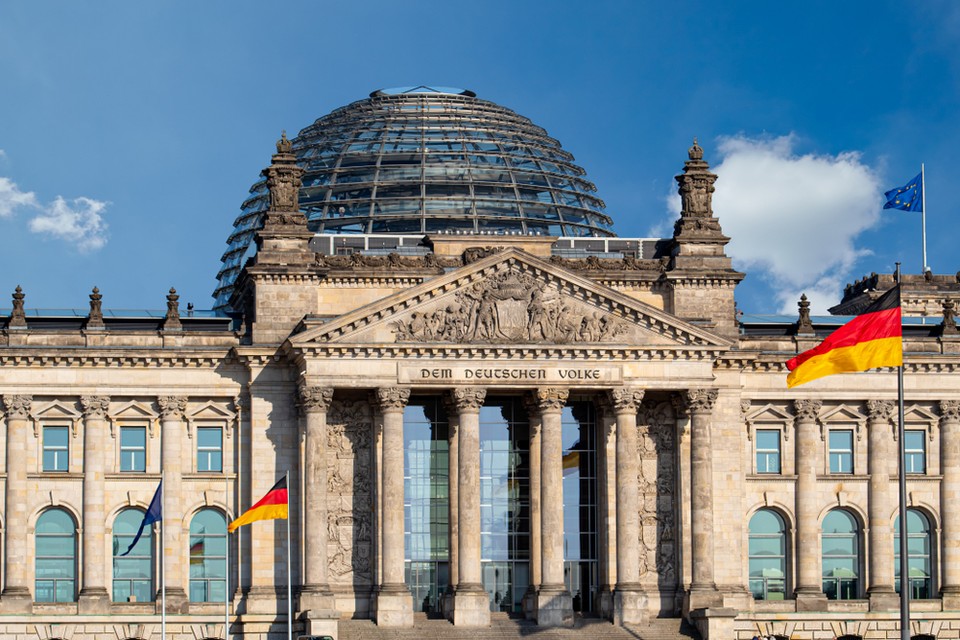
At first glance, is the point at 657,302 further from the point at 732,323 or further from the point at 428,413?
the point at 428,413

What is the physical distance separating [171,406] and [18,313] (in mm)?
7964

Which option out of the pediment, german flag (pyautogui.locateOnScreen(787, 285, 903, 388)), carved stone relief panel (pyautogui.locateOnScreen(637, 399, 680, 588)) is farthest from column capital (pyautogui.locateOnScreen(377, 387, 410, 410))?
german flag (pyautogui.locateOnScreen(787, 285, 903, 388))

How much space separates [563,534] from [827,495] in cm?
1342

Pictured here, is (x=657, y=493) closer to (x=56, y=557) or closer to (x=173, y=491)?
(x=173, y=491)

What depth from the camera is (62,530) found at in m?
94.6

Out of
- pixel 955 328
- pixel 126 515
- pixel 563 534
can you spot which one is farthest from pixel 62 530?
pixel 955 328

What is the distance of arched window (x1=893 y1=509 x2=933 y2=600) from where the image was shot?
10025cm

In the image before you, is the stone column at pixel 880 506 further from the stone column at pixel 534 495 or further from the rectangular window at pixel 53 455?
the rectangular window at pixel 53 455

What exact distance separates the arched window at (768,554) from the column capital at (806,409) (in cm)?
465

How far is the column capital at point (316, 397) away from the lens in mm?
91938

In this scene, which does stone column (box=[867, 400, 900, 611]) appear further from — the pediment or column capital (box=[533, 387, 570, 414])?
column capital (box=[533, 387, 570, 414])

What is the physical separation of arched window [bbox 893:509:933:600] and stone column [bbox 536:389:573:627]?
675 inches

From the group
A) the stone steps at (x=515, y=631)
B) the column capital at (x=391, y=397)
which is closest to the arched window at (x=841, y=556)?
the stone steps at (x=515, y=631)

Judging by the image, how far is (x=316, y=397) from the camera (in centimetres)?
9206
